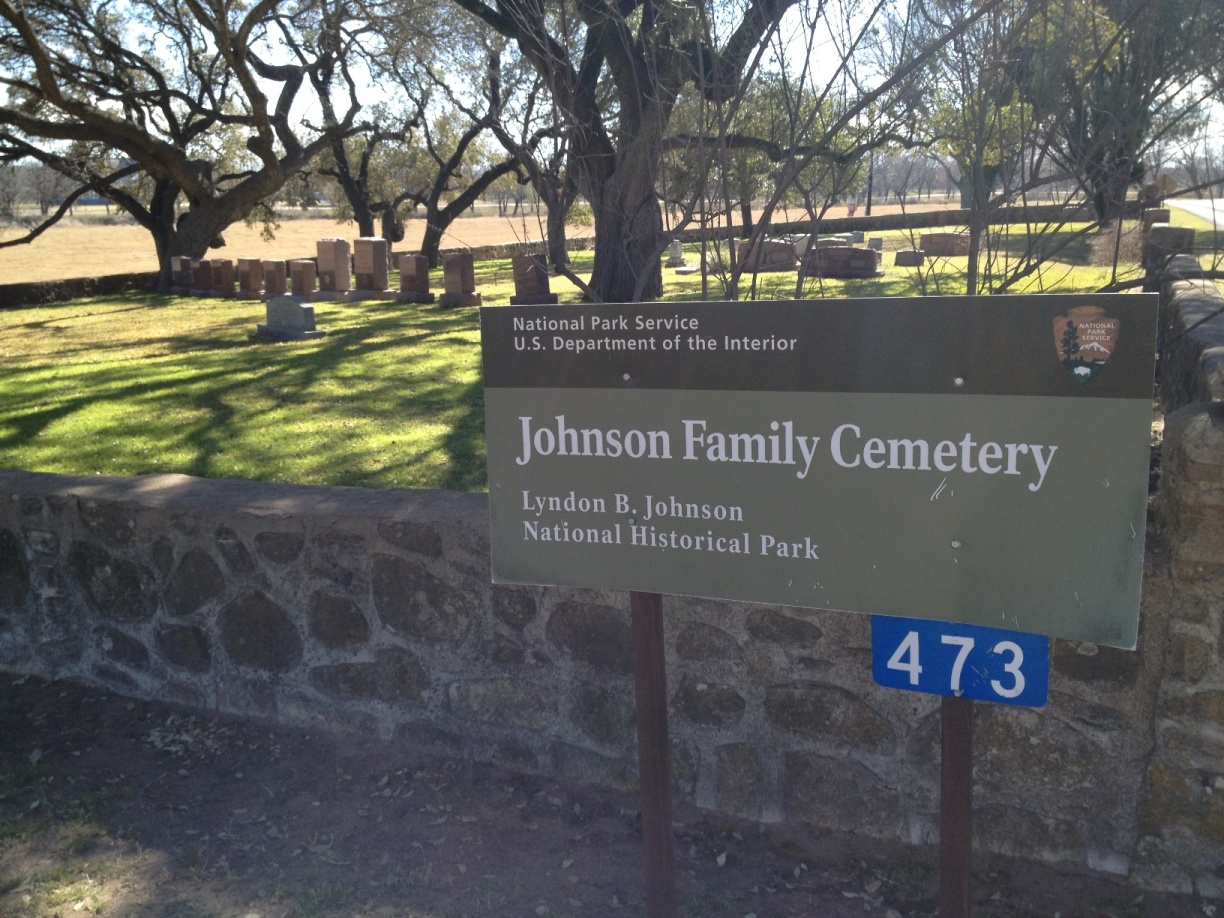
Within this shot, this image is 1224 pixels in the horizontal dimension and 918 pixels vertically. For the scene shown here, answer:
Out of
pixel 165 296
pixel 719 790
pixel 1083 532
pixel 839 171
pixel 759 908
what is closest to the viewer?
pixel 1083 532

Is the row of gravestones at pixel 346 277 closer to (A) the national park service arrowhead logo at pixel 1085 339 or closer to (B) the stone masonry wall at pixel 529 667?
(B) the stone masonry wall at pixel 529 667

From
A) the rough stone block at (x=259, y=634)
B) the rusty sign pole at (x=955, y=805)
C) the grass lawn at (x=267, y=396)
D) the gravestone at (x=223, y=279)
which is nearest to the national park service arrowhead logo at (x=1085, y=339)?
the rusty sign pole at (x=955, y=805)

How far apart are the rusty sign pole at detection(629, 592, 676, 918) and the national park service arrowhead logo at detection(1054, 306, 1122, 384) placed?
1024 millimetres

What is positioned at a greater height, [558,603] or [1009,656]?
[1009,656]

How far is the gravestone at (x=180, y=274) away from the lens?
2189cm

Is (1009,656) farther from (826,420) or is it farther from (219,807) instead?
(219,807)

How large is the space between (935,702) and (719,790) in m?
0.75

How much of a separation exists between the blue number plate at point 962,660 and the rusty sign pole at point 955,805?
0.05m

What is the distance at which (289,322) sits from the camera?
13.1 m

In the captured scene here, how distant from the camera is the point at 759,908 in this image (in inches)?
118

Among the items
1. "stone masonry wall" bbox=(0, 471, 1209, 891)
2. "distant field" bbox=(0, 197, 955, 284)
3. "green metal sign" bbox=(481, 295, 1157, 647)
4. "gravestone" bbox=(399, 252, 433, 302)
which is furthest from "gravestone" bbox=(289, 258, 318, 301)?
"green metal sign" bbox=(481, 295, 1157, 647)

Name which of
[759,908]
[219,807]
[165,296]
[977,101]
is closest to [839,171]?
[977,101]

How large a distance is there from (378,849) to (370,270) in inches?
633

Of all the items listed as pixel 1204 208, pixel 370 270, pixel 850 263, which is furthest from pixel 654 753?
pixel 370 270
